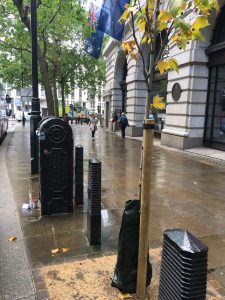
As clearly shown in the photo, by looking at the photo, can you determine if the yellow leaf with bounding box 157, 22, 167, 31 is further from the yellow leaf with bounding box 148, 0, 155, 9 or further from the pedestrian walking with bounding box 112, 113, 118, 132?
the pedestrian walking with bounding box 112, 113, 118, 132

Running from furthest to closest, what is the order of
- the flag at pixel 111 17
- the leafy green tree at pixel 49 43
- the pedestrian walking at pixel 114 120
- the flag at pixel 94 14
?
the pedestrian walking at pixel 114 120 < the flag at pixel 94 14 < the flag at pixel 111 17 < the leafy green tree at pixel 49 43

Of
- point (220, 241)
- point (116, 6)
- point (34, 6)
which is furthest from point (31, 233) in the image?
point (116, 6)

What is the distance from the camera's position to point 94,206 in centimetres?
414

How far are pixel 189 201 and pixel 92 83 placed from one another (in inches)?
1336

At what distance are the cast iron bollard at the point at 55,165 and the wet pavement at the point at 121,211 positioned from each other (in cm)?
24

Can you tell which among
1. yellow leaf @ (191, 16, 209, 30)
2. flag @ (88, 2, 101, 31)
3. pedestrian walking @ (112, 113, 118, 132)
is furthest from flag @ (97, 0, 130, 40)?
yellow leaf @ (191, 16, 209, 30)

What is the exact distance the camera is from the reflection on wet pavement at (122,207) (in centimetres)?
421

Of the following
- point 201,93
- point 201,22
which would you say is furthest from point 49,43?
point 201,22

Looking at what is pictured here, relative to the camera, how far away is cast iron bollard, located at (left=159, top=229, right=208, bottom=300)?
203 cm

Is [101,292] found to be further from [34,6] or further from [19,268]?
[34,6]

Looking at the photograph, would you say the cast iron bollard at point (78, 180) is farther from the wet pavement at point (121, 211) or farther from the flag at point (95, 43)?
the flag at point (95, 43)

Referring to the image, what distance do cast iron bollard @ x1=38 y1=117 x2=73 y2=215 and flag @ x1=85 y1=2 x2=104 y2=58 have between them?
462 inches

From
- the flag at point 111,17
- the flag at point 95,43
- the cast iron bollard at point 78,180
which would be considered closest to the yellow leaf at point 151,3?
the cast iron bollard at point 78,180

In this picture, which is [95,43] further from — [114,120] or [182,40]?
[182,40]
